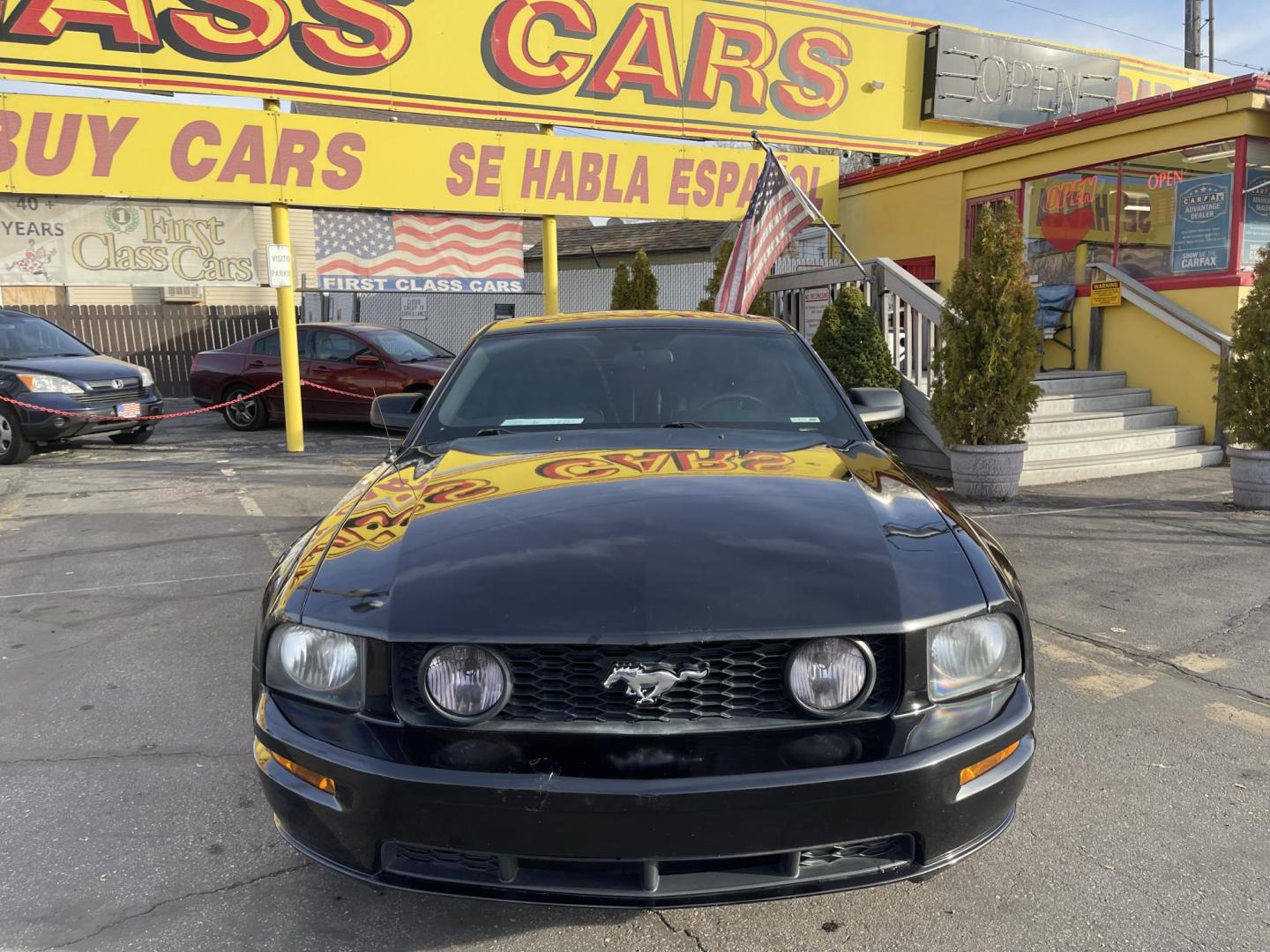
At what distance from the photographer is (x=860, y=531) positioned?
2.20m

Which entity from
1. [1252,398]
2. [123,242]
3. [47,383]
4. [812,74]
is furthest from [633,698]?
[812,74]

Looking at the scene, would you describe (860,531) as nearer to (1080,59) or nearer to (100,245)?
(100,245)

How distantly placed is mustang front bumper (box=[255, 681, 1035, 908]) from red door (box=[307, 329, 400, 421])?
10766mm

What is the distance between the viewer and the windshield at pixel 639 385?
3.27 meters

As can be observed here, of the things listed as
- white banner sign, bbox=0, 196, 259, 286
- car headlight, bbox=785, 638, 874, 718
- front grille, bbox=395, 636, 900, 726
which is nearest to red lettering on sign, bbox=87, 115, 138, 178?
white banner sign, bbox=0, 196, 259, 286

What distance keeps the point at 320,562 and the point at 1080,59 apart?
49.9 feet

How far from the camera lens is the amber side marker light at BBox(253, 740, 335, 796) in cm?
193

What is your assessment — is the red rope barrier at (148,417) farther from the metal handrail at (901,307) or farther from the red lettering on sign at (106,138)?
the metal handrail at (901,307)

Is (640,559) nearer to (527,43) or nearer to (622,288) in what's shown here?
(527,43)

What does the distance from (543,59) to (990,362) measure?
704 centimetres

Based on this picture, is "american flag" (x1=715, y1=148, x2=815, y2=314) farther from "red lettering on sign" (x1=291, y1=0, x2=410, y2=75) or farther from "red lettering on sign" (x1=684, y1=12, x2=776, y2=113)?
"red lettering on sign" (x1=291, y1=0, x2=410, y2=75)

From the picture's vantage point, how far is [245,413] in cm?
1330

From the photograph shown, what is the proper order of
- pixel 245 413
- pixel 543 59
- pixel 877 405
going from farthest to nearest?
1. pixel 245 413
2. pixel 543 59
3. pixel 877 405

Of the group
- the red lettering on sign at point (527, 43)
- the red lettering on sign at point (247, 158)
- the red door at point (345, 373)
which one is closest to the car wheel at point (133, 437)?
the red door at point (345, 373)
